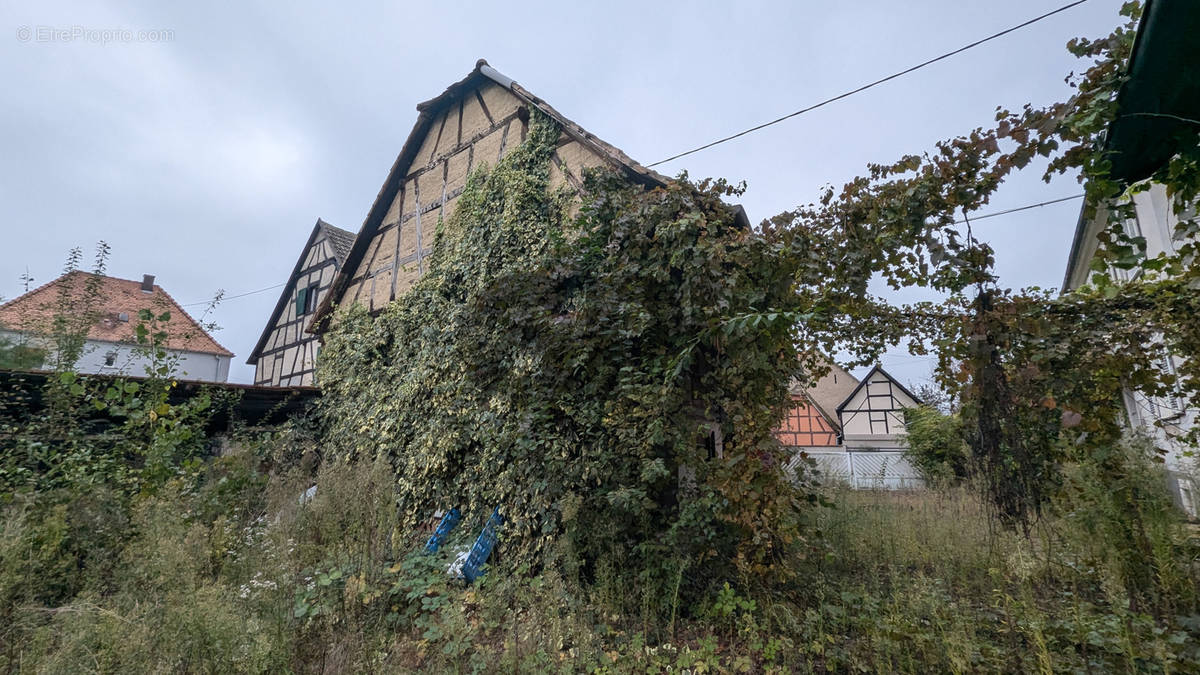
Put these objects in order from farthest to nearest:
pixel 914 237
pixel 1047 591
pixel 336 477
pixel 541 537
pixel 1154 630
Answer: pixel 541 537
pixel 336 477
pixel 1047 591
pixel 914 237
pixel 1154 630

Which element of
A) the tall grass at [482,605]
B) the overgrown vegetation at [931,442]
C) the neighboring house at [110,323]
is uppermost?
the neighboring house at [110,323]

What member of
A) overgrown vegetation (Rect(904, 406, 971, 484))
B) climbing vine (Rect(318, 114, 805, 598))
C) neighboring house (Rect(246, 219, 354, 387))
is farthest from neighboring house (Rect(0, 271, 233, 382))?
overgrown vegetation (Rect(904, 406, 971, 484))

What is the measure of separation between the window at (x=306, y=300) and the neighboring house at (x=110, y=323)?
8.18ft

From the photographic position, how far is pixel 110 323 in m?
17.8

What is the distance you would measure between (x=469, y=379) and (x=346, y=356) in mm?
4238

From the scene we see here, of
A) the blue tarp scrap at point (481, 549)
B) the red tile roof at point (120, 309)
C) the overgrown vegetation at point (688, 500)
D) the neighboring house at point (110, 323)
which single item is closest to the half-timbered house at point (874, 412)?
the overgrown vegetation at point (688, 500)

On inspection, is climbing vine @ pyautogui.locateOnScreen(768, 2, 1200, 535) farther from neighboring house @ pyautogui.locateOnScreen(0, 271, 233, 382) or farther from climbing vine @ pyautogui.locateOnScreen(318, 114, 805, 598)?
neighboring house @ pyautogui.locateOnScreen(0, 271, 233, 382)

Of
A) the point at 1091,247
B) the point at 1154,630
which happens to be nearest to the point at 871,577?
the point at 1154,630

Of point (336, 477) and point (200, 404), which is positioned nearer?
point (336, 477)

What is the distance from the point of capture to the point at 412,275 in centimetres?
825

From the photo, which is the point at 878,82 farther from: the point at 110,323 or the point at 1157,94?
the point at 110,323

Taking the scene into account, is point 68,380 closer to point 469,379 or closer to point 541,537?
point 469,379

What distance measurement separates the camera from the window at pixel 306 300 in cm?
1299

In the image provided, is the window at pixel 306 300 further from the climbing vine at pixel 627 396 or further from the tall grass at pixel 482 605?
the tall grass at pixel 482 605
